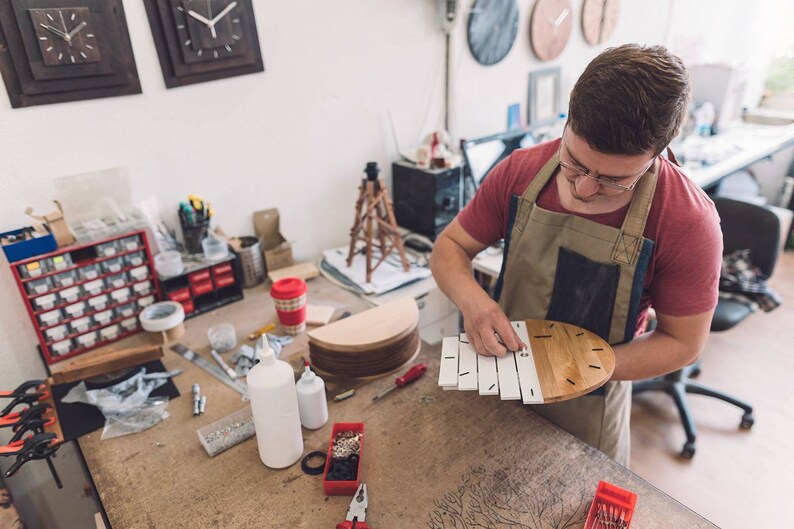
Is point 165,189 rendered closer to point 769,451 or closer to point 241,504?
point 241,504

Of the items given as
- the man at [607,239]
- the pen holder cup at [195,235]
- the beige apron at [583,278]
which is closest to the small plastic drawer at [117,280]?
the pen holder cup at [195,235]

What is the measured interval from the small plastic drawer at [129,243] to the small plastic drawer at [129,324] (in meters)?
0.24

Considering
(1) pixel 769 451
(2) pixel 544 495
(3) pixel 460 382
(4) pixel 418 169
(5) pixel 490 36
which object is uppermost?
(5) pixel 490 36

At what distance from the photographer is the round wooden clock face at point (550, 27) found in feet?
8.44

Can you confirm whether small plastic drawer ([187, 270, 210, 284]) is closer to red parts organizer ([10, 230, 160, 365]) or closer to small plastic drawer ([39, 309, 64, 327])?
red parts organizer ([10, 230, 160, 365])

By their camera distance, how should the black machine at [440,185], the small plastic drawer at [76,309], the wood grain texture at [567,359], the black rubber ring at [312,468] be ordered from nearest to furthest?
the wood grain texture at [567,359], the black rubber ring at [312,468], the small plastic drawer at [76,309], the black machine at [440,185]

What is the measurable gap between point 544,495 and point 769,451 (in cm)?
182

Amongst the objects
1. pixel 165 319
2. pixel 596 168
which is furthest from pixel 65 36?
pixel 596 168

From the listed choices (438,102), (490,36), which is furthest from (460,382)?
(490,36)

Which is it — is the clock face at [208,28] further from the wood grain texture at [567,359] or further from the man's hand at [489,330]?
the wood grain texture at [567,359]

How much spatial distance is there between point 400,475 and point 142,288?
1.07 m

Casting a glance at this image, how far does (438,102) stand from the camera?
2373 mm

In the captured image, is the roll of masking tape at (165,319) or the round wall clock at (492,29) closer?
the roll of masking tape at (165,319)

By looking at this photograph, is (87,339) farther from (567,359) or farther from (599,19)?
(599,19)
